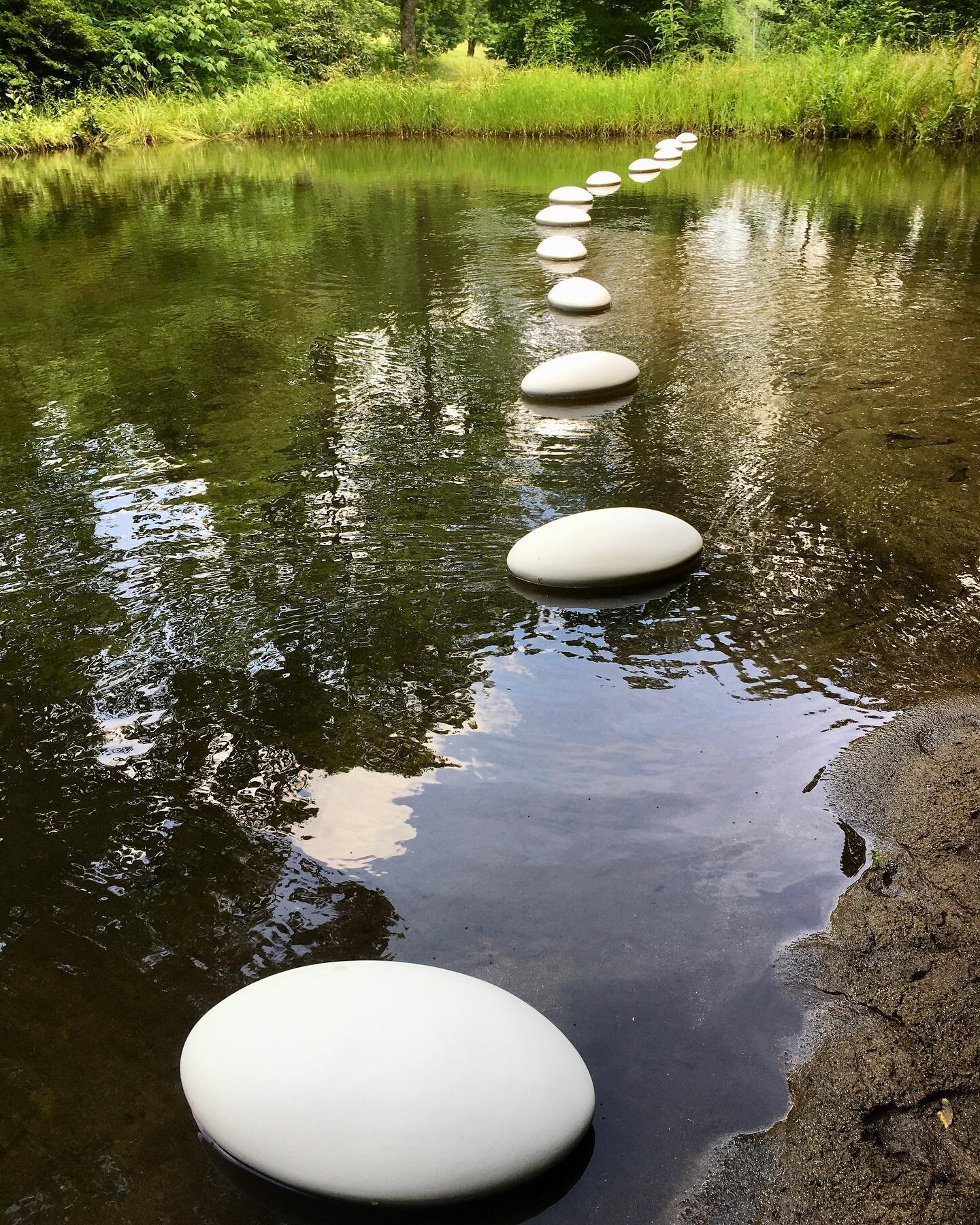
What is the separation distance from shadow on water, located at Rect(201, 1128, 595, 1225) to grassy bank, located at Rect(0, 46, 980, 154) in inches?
660

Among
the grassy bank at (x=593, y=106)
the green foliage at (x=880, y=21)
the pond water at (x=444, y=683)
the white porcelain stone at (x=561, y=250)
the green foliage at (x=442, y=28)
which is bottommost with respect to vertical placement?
the pond water at (x=444, y=683)

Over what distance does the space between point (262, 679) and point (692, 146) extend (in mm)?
16074

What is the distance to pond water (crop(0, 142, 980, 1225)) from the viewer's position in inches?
69.4

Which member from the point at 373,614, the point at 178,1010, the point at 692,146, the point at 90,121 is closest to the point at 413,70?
the point at 90,121

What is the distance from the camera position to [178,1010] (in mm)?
1836

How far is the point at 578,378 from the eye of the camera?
4965 mm

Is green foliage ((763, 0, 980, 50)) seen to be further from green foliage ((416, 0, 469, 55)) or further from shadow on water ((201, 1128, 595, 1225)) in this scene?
shadow on water ((201, 1128, 595, 1225))

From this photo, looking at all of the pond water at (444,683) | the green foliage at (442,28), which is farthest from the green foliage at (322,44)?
the pond water at (444,683)

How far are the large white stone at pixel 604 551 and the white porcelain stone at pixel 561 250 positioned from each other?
5291mm

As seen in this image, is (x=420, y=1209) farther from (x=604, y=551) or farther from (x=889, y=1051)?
(x=604, y=551)

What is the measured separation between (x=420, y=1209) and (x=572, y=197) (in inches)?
404

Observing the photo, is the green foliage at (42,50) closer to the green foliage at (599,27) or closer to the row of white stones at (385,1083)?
the green foliage at (599,27)

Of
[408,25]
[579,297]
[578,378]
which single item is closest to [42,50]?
[408,25]

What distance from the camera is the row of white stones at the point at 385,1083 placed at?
1423 millimetres
